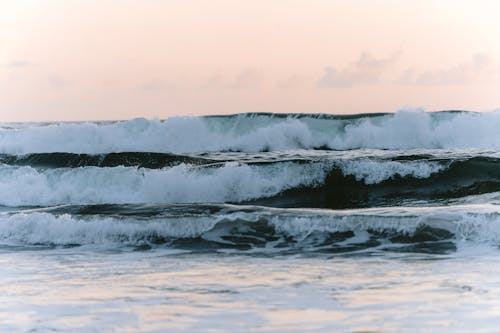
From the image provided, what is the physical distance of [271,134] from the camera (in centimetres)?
2531

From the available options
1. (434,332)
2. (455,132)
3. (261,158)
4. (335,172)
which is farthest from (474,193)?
(434,332)

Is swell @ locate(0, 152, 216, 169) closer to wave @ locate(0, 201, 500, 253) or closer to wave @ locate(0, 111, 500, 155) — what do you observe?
wave @ locate(0, 111, 500, 155)

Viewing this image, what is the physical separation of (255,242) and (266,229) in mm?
582

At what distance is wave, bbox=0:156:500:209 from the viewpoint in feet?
55.8

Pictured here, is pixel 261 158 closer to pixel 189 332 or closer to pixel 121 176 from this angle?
pixel 121 176

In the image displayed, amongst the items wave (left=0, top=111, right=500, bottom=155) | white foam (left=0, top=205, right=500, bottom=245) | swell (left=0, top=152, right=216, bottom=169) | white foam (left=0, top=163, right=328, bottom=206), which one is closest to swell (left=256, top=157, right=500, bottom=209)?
white foam (left=0, top=163, right=328, bottom=206)

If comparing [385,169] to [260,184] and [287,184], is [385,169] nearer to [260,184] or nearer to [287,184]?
[287,184]

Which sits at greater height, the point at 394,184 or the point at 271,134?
the point at 271,134

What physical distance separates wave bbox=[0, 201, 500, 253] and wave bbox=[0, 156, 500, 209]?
15.2 ft

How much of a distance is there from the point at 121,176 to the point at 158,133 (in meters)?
7.62

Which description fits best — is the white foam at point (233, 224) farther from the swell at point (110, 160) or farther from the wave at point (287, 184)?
the swell at point (110, 160)

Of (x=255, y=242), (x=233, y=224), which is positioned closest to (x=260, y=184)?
(x=233, y=224)

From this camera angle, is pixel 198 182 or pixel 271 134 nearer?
pixel 198 182

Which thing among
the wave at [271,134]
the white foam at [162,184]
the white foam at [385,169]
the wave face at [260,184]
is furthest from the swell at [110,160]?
the white foam at [385,169]
